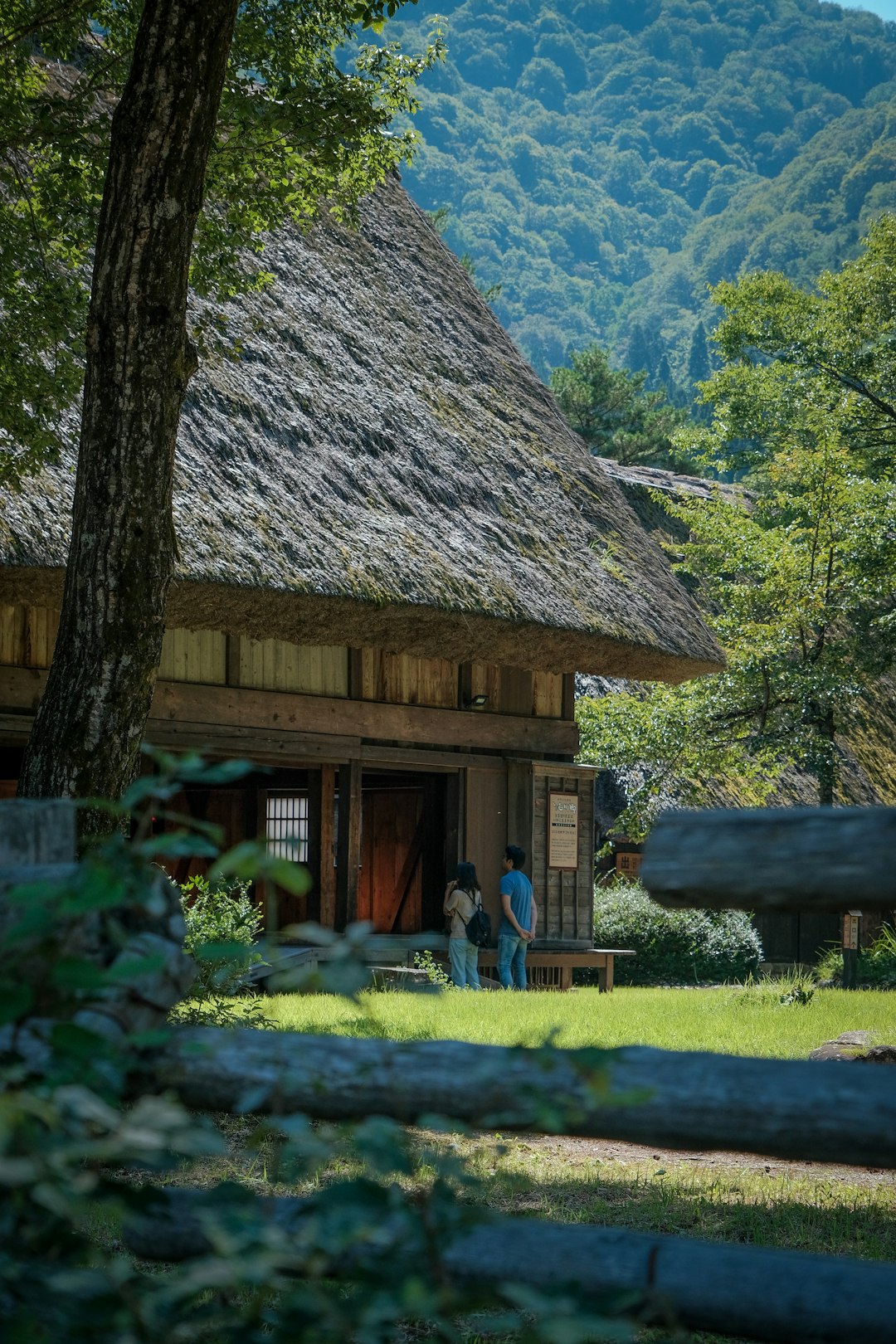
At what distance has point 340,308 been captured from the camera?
11695 millimetres

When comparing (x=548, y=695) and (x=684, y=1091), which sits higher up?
(x=548, y=695)

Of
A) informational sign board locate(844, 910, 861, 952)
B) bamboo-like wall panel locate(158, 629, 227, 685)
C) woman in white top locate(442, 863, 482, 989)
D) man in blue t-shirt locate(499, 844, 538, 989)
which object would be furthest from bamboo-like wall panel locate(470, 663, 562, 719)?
informational sign board locate(844, 910, 861, 952)

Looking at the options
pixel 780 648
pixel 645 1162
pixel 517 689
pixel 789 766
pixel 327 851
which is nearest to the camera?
pixel 645 1162

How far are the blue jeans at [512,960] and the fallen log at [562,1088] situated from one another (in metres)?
9.10

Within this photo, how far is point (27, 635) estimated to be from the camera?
29.0 feet

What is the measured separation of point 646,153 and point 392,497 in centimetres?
11877

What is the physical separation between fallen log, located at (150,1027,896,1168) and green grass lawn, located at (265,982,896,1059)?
416cm

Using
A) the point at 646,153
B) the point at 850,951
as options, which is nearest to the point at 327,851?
the point at 850,951

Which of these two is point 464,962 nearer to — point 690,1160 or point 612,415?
point 690,1160

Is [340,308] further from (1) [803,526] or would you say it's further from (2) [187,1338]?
(2) [187,1338]

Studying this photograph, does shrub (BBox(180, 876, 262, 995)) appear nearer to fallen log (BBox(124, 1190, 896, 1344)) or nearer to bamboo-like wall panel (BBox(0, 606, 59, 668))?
bamboo-like wall panel (BBox(0, 606, 59, 668))

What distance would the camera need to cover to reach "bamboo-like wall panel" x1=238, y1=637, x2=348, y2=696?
10148mm

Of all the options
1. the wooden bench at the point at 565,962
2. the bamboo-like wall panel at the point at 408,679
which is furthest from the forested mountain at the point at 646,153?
the bamboo-like wall panel at the point at 408,679

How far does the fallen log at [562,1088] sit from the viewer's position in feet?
6.37
